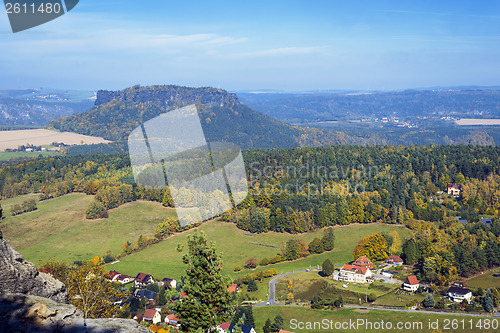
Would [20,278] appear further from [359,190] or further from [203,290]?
[359,190]

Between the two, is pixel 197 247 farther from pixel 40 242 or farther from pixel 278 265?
pixel 40 242

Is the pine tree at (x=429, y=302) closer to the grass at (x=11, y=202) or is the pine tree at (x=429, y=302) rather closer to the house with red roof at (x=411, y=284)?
the house with red roof at (x=411, y=284)

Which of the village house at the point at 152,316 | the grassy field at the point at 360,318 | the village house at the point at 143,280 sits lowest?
the grassy field at the point at 360,318

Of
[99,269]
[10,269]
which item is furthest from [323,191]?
[10,269]

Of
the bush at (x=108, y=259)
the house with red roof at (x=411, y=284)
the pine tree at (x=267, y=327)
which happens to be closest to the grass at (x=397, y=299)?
the house with red roof at (x=411, y=284)

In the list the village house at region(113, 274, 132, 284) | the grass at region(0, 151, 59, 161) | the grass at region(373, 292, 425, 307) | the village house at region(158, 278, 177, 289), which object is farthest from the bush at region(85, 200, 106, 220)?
the grass at region(0, 151, 59, 161)

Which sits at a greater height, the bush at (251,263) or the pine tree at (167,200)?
the pine tree at (167,200)
